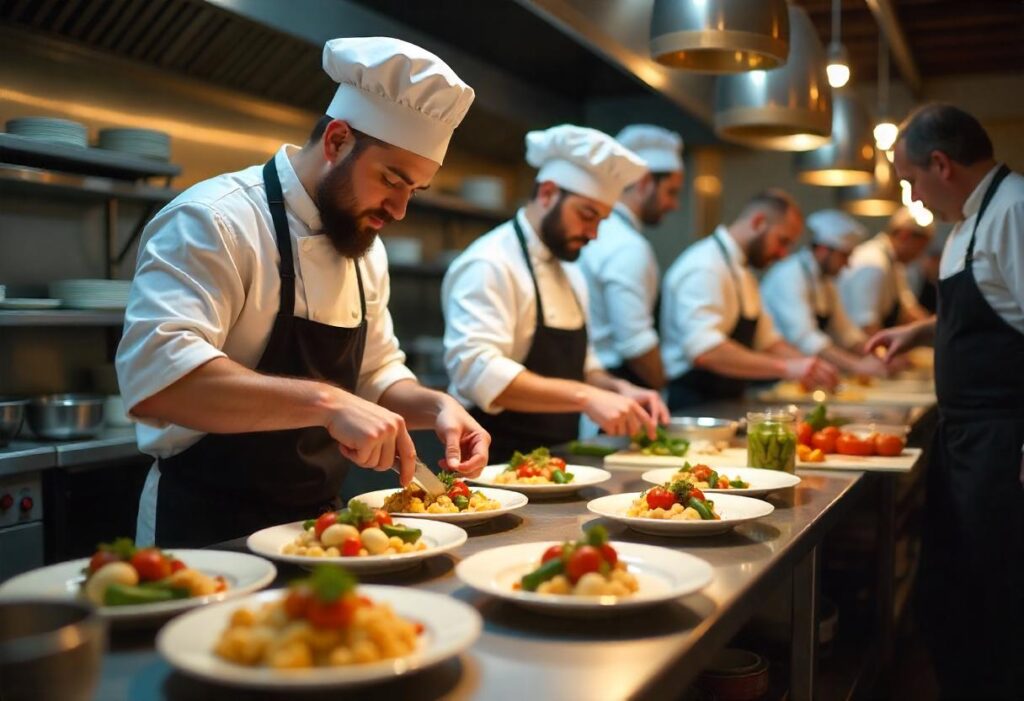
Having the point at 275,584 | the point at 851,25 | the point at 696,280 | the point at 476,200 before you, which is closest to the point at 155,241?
the point at 275,584

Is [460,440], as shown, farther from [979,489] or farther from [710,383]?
[710,383]

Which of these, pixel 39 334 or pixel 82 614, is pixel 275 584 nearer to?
pixel 82 614

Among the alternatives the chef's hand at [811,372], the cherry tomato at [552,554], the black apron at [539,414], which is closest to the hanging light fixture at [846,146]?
the chef's hand at [811,372]

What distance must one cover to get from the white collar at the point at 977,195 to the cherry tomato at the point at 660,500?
1.65 m

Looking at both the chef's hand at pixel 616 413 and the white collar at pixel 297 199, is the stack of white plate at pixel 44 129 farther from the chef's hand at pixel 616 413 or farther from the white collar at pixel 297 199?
the chef's hand at pixel 616 413

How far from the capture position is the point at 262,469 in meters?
1.94

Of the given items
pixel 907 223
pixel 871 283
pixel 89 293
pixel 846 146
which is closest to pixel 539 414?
pixel 89 293

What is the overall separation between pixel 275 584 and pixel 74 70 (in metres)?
2.83

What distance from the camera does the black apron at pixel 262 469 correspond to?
6.32ft

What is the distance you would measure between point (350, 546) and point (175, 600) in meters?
0.30

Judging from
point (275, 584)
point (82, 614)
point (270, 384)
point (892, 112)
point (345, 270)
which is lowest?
point (275, 584)

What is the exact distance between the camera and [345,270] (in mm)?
2096

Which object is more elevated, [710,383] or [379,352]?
[379,352]

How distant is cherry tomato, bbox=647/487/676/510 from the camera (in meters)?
1.79
